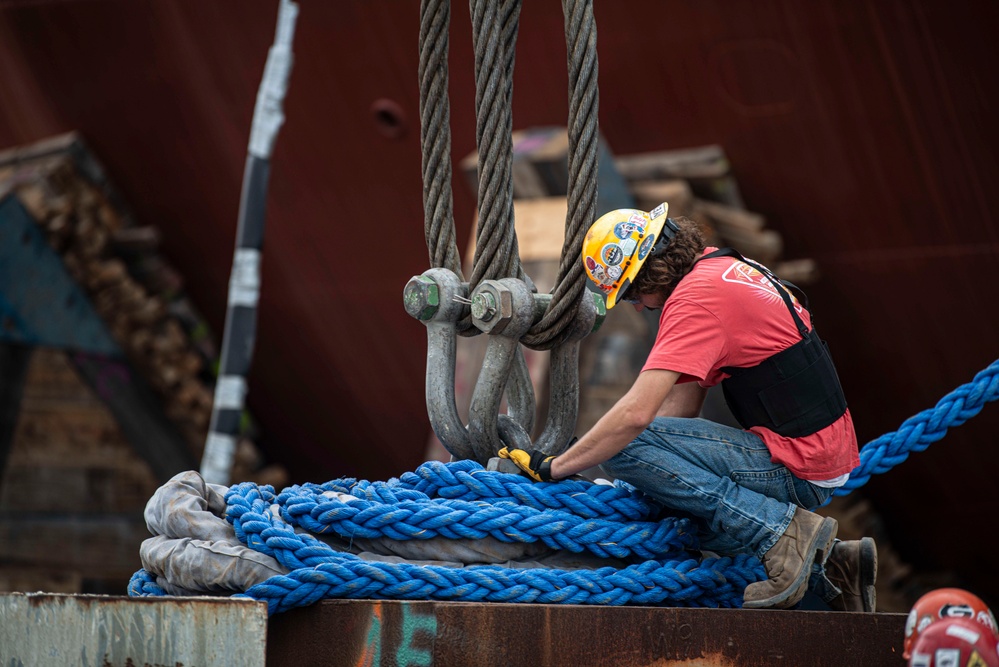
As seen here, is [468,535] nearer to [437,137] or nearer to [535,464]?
[535,464]

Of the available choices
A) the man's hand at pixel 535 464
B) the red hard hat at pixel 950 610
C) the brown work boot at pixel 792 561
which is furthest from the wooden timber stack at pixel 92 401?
the red hard hat at pixel 950 610

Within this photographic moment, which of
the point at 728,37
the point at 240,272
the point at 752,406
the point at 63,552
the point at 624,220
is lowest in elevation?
the point at 63,552

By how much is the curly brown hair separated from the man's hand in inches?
15.3

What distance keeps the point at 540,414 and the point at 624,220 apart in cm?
216

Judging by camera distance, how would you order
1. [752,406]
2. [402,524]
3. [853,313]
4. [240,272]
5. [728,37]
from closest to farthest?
[402,524], [752,406], [728,37], [853,313], [240,272]

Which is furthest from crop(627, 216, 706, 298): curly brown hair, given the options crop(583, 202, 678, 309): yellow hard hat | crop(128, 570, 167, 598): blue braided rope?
crop(128, 570, 167, 598): blue braided rope

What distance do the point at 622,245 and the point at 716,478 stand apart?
1.65ft

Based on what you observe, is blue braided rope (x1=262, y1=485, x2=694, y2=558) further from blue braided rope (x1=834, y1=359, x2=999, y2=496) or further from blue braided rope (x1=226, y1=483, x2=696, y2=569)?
blue braided rope (x1=834, y1=359, x2=999, y2=496)

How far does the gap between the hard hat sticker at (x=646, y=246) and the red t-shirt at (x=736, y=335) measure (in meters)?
0.09

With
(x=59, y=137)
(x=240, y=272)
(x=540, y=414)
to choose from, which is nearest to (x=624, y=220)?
(x=540, y=414)

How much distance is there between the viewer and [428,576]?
6.63ft

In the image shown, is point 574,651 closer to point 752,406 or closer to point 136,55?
point 752,406

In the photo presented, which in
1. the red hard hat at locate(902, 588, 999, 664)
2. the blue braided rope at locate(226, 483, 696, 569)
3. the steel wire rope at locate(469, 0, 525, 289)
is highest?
the steel wire rope at locate(469, 0, 525, 289)

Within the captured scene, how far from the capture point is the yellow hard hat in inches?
87.6
